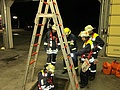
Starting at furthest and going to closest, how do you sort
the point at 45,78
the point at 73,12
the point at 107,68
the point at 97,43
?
the point at 73,12
the point at 107,68
the point at 97,43
the point at 45,78

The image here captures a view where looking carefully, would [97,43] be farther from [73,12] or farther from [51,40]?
[73,12]

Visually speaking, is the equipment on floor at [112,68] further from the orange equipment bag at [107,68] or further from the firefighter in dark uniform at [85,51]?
the firefighter in dark uniform at [85,51]

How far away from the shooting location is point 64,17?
23453mm

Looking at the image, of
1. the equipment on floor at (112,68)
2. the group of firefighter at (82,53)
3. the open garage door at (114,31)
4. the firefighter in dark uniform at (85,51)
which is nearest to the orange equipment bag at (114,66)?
the equipment on floor at (112,68)

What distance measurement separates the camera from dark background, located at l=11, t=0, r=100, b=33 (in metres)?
20.3

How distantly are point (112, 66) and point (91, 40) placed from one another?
4.85ft

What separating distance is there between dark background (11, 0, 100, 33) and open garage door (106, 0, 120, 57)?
13019 millimetres

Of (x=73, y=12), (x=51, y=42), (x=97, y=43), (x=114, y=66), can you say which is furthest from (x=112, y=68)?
(x=73, y=12)

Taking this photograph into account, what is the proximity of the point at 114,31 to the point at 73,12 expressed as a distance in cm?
1719

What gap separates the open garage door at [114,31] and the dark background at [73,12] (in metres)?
13.0

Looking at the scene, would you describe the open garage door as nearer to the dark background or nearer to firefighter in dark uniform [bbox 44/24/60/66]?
firefighter in dark uniform [bbox 44/24/60/66]

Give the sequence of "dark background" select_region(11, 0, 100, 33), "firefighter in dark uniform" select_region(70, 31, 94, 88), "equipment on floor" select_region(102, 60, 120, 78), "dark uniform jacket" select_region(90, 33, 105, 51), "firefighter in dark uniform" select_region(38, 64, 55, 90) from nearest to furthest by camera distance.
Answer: "firefighter in dark uniform" select_region(38, 64, 55, 90)
"firefighter in dark uniform" select_region(70, 31, 94, 88)
"dark uniform jacket" select_region(90, 33, 105, 51)
"equipment on floor" select_region(102, 60, 120, 78)
"dark background" select_region(11, 0, 100, 33)

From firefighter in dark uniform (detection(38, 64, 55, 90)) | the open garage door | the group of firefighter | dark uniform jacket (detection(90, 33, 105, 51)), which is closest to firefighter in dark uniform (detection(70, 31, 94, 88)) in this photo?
the group of firefighter

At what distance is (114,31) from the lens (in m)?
6.34
